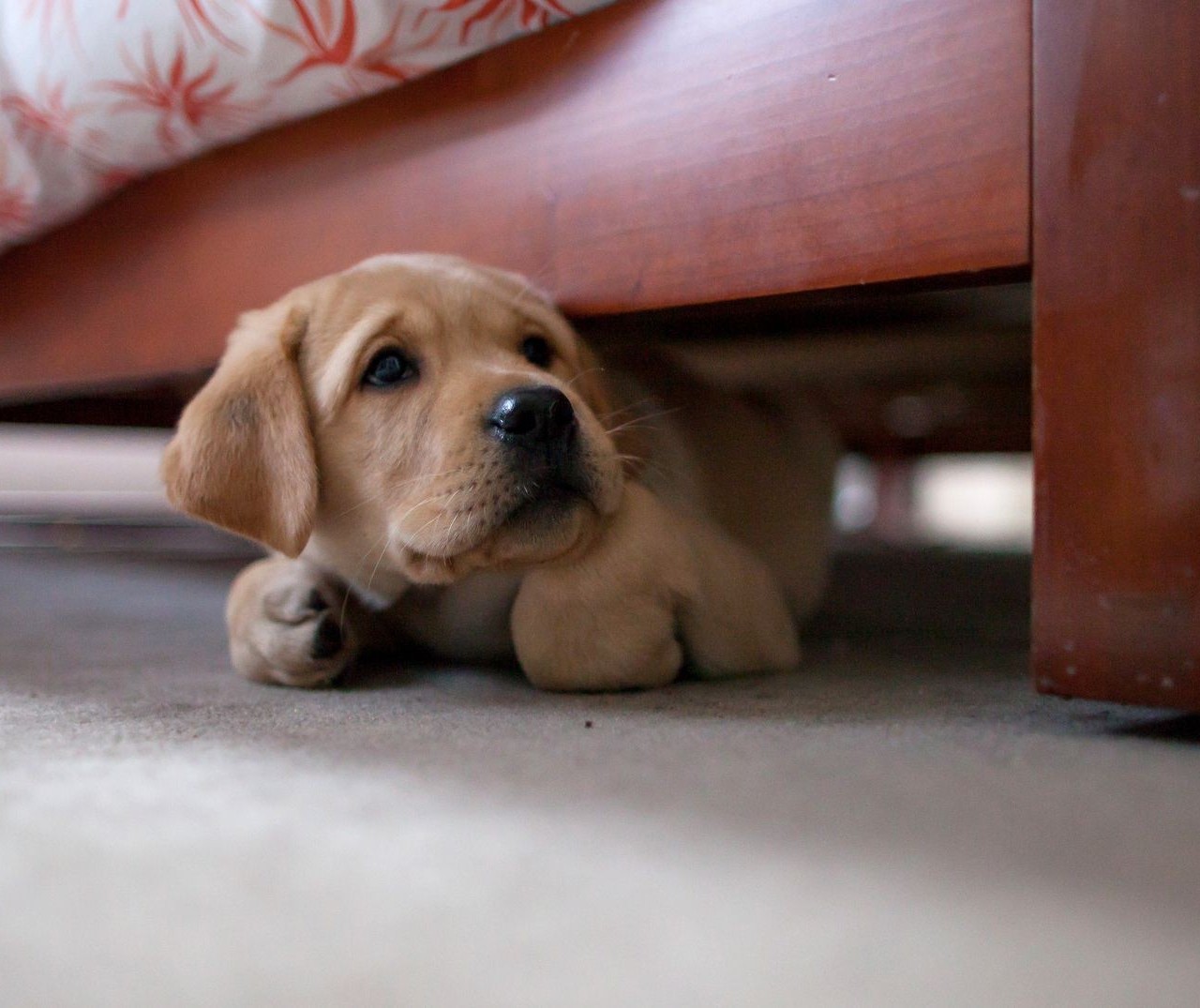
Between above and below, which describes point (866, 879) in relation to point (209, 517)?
below

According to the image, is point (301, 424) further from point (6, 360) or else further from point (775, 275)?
point (6, 360)

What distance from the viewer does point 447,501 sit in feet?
4.03

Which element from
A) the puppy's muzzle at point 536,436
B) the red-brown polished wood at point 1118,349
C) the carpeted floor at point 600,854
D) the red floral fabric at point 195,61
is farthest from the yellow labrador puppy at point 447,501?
the red-brown polished wood at point 1118,349

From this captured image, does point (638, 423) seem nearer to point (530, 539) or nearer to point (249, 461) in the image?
point (530, 539)

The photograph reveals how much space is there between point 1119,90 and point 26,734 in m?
1.20

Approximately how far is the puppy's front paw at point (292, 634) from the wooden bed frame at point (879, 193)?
545 millimetres

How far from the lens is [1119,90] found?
981 mm

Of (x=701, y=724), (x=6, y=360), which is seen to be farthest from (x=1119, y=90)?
(x=6, y=360)

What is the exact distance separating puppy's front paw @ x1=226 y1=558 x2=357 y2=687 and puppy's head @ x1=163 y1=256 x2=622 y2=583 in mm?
79

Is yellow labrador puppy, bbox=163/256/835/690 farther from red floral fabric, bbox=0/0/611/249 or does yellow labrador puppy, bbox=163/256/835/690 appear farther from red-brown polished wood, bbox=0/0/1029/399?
red floral fabric, bbox=0/0/611/249

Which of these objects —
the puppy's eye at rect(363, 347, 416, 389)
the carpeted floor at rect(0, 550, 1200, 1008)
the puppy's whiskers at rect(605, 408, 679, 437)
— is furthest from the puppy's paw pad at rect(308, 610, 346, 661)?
the puppy's whiskers at rect(605, 408, 679, 437)

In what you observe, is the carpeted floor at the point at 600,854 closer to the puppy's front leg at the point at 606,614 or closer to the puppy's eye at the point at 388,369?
the puppy's front leg at the point at 606,614

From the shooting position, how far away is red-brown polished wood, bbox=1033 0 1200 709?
0.95m

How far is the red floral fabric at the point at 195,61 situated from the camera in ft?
4.69
